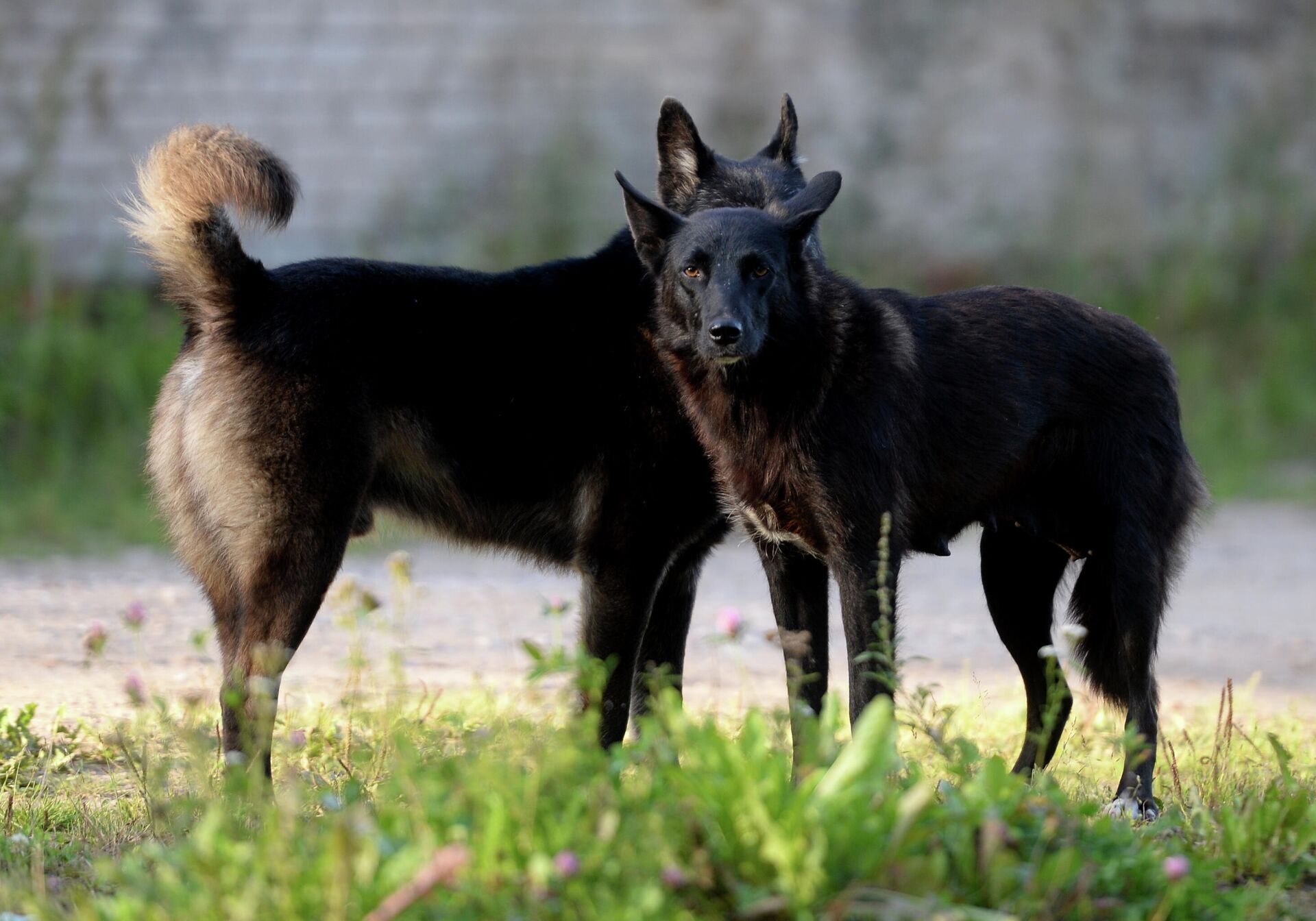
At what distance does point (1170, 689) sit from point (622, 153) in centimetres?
611

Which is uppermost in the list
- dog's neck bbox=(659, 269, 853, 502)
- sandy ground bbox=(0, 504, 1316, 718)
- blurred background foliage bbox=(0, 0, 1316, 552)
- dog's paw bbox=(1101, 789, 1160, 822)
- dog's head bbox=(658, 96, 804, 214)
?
blurred background foliage bbox=(0, 0, 1316, 552)

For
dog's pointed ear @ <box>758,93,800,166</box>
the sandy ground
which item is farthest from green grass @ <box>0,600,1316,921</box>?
dog's pointed ear @ <box>758,93,800,166</box>

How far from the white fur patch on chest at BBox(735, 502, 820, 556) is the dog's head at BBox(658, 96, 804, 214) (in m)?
1.25

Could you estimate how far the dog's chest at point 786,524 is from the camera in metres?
3.30

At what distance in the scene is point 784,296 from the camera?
11.2 feet

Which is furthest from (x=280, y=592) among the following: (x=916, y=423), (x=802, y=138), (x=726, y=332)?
(x=802, y=138)

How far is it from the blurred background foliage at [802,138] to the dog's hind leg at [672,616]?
5662 mm

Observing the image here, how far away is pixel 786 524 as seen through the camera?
3.36 m

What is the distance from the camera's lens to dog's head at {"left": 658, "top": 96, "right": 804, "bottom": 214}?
4391mm

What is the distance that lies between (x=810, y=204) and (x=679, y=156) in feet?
3.27

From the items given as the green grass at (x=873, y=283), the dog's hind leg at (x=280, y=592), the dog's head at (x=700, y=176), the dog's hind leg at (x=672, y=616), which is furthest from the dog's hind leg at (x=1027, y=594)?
the green grass at (x=873, y=283)

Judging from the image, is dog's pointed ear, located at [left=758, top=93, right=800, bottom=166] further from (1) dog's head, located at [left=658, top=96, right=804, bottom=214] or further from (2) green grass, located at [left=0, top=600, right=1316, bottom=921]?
(2) green grass, located at [left=0, top=600, right=1316, bottom=921]

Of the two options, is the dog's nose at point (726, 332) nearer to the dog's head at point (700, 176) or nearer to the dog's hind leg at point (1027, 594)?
the dog's hind leg at point (1027, 594)

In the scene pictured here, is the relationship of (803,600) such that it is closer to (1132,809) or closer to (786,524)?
(786,524)
